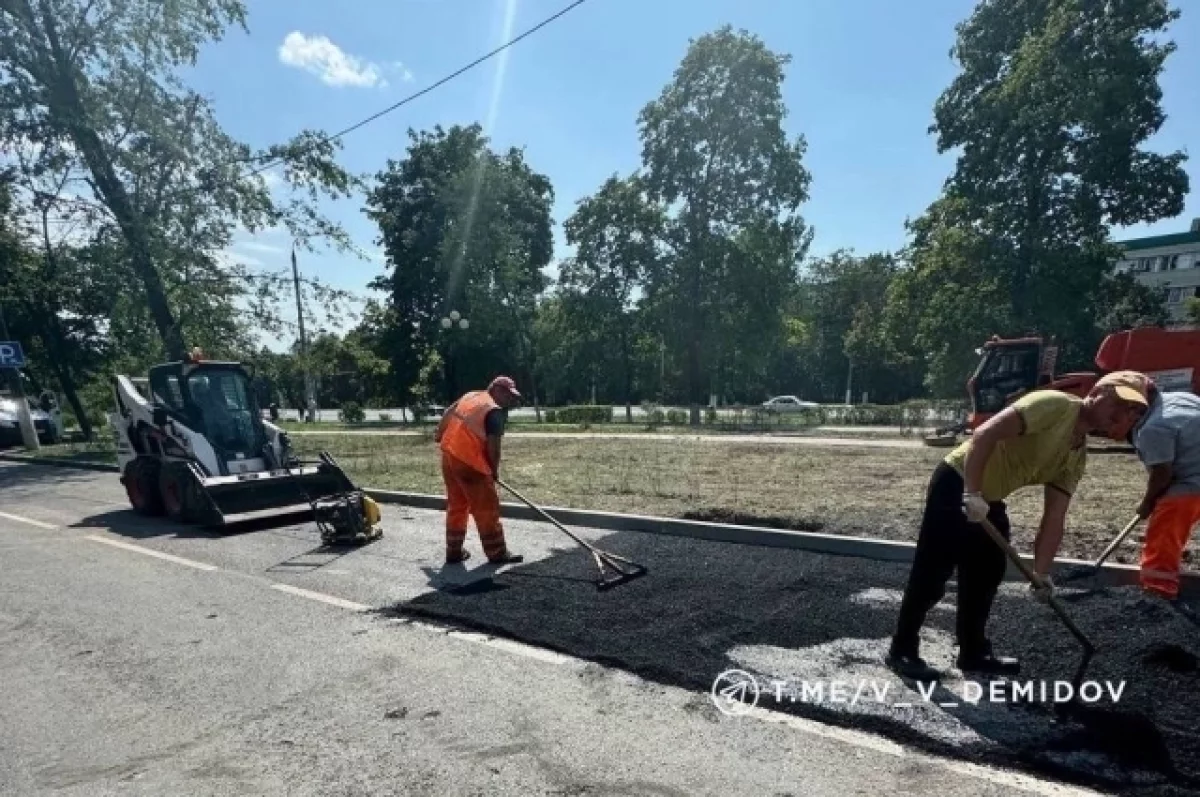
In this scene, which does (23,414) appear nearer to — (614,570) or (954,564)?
(614,570)

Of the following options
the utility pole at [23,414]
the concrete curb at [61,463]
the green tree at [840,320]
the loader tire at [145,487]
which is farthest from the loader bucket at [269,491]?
the green tree at [840,320]

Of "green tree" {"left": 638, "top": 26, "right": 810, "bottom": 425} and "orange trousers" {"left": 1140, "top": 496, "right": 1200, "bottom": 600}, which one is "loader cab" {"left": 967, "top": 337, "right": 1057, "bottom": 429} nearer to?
"orange trousers" {"left": 1140, "top": 496, "right": 1200, "bottom": 600}

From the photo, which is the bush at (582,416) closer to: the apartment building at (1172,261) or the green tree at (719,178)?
the green tree at (719,178)

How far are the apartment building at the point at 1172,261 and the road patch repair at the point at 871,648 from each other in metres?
60.1

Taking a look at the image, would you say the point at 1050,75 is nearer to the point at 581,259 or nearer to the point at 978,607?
the point at 581,259

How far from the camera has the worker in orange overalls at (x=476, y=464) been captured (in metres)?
5.76

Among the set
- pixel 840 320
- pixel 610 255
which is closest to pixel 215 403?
pixel 610 255

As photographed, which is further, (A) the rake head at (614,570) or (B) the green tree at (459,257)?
(B) the green tree at (459,257)

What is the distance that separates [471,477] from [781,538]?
2.81m

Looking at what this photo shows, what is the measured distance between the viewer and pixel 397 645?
4.20 m

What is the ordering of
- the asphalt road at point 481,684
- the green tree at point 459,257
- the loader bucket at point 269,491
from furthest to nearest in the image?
the green tree at point 459,257
the loader bucket at point 269,491
the asphalt road at point 481,684

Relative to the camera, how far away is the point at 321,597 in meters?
5.21

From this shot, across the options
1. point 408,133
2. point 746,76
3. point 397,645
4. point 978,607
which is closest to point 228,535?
point 397,645

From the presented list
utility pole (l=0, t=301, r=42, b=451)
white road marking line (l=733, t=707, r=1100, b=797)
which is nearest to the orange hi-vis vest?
white road marking line (l=733, t=707, r=1100, b=797)
